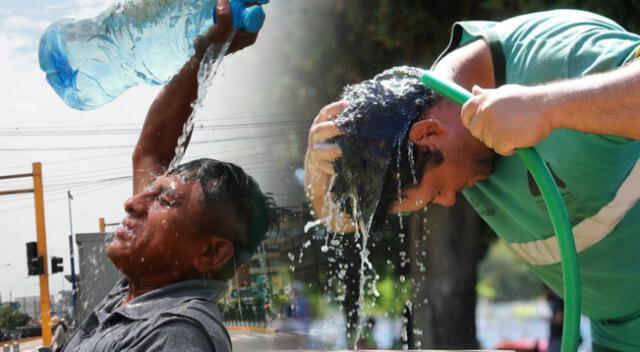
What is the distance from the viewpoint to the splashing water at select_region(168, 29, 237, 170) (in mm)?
2156

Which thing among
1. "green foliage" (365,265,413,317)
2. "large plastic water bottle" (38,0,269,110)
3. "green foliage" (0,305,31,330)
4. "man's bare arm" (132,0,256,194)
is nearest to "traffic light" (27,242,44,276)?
"green foliage" (0,305,31,330)

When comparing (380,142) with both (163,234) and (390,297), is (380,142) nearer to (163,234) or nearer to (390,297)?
(163,234)

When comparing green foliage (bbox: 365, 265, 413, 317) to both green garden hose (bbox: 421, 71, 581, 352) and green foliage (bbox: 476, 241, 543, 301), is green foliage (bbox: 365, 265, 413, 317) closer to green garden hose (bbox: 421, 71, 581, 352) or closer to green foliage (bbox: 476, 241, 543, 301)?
green foliage (bbox: 476, 241, 543, 301)

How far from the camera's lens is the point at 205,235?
1.92 m

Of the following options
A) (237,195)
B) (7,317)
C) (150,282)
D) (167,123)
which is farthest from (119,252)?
(7,317)

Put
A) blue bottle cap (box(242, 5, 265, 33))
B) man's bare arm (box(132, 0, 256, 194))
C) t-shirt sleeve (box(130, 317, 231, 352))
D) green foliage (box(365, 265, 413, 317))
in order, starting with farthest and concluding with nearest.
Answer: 1. green foliage (box(365, 265, 413, 317))
2. man's bare arm (box(132, 0, 256, 194))
3. blue bottle cap (box(242, 5, 265, 33))
4. t-shirt sleeve (box(130, 317, 231, 352))

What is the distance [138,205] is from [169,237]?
0.44ft

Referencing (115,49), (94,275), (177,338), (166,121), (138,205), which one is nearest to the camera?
(177,338)

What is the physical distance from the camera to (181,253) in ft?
6.15

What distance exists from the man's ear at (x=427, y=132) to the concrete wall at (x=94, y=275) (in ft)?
7.40

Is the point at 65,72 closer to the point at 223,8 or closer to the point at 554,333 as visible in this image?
the point at 223,8

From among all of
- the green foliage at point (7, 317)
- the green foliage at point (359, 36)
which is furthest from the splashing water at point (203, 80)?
the green foliage at point (7, 317)

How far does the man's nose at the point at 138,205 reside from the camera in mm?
1904

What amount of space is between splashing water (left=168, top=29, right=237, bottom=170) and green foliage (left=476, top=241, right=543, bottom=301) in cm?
316
